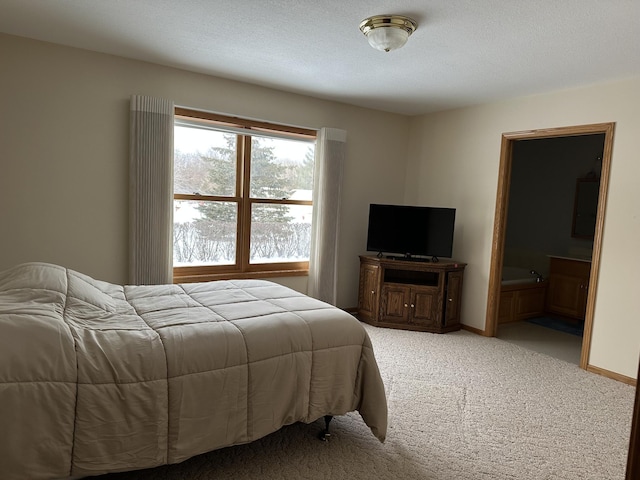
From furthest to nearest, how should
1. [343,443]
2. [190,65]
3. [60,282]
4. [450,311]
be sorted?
[450,311] → [190,65] → [343,443] → [60,282]

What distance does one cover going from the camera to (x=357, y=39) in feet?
10.0

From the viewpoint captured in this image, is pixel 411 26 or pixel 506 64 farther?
pixel 506 64

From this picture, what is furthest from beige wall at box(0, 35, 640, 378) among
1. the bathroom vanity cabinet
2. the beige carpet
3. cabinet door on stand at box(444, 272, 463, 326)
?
the bathroom vanity cabinet

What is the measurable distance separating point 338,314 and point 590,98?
3.19m

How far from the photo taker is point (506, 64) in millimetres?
3418

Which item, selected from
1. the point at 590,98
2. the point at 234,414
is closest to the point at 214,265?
the point at 234,414

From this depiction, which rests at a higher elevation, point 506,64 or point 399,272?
point 506,64

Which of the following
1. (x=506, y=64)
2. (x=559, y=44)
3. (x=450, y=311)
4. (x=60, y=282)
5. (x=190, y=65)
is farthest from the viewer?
(x=450, y=311)

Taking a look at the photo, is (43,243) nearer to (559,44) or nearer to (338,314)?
(338,314)

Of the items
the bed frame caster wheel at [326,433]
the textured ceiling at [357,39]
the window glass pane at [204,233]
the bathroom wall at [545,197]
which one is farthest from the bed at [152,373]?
the bathroom wall at [545,197]

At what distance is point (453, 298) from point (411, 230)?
90 cm

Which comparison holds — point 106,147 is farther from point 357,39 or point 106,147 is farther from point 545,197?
point 545,197

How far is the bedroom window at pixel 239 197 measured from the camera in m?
4.22

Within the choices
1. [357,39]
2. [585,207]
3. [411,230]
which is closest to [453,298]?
[411,230]
